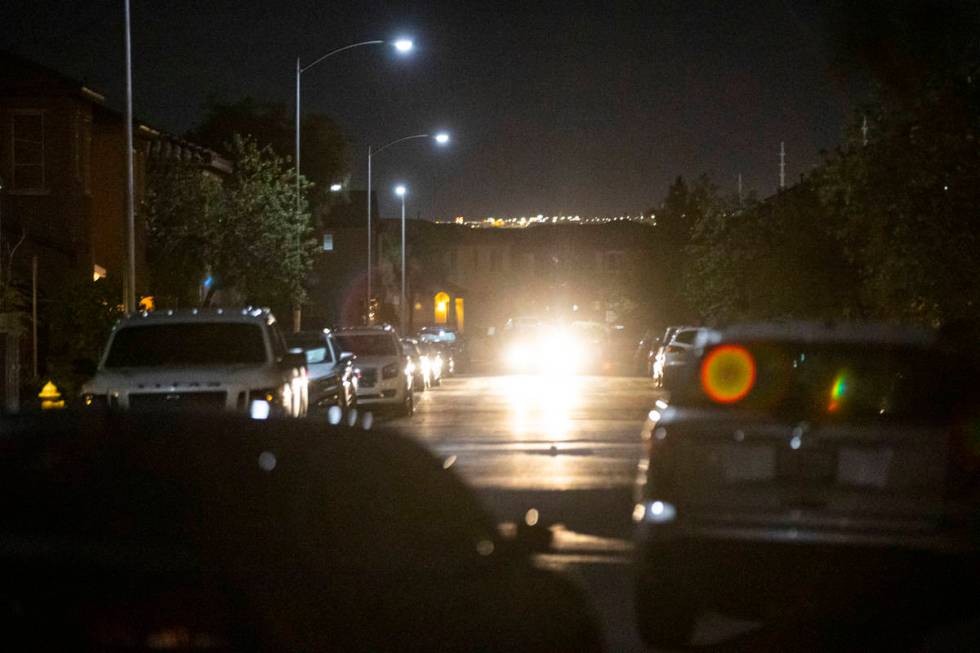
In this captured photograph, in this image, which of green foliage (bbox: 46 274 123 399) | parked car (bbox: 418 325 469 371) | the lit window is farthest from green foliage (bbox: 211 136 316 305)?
green foliage (bbox: 46 274 123 399)

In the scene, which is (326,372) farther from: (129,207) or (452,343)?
(452,343)

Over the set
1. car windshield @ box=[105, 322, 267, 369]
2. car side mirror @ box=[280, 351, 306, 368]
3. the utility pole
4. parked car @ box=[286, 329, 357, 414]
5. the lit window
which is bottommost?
parked car @ box=[286, 329, 357, 414]

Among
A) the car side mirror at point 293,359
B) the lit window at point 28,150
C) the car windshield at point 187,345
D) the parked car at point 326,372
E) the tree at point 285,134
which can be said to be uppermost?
the tree at point 285,134

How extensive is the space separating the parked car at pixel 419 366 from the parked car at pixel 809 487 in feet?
100

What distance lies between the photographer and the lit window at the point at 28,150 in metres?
40.1

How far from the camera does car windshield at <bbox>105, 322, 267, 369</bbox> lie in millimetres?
18469

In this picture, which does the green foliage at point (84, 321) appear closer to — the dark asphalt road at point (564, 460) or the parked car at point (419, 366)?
the dark asphalt road at point (564, 460)

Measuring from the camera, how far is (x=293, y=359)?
1897 cm

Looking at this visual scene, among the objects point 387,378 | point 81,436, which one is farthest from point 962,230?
point 81,436

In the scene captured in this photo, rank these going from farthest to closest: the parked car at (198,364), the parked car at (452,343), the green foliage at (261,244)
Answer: the parked car at (452,343), the green foliage at (261,244), the parked car at (198,364)

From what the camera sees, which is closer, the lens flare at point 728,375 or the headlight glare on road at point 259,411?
the headlight glare on road at point 259,411

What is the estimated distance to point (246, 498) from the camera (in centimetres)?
510

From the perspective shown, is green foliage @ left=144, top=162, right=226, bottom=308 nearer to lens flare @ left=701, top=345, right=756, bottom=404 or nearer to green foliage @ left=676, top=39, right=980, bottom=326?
green foliage @ left=676, top=39, right=980, bottom=326

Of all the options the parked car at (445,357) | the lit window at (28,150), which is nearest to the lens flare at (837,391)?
the lit window at (28,150)
